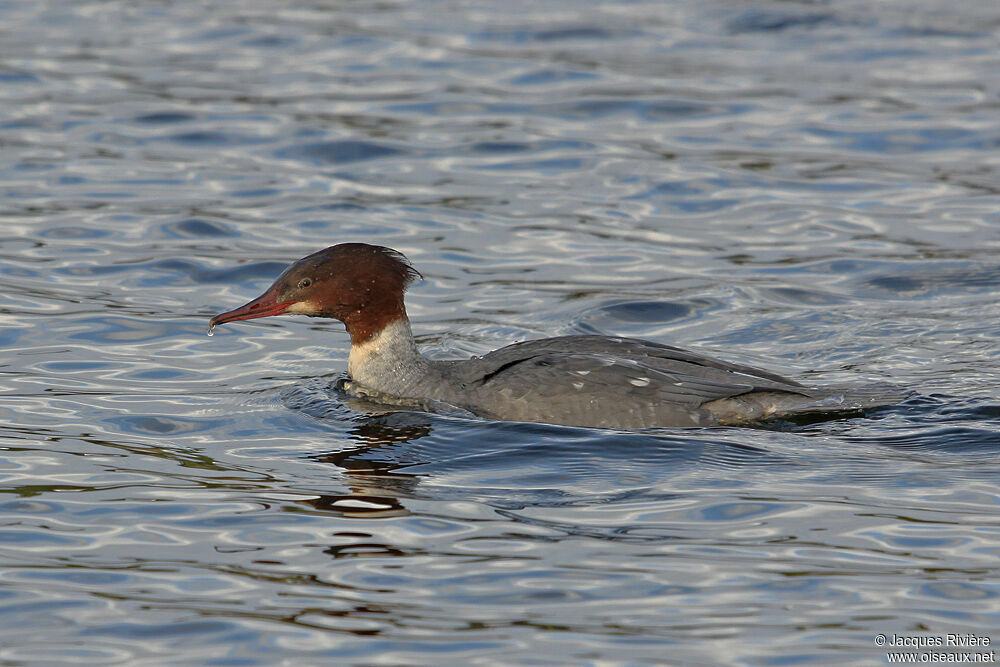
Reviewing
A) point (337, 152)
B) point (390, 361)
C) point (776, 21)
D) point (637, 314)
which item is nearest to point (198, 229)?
point (337, 152)

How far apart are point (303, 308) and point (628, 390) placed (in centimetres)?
214

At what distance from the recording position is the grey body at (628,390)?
328 inches

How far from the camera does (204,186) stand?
555 inches

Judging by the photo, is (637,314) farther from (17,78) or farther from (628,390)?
(17,78)

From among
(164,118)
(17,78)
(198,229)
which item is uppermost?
(17,78)

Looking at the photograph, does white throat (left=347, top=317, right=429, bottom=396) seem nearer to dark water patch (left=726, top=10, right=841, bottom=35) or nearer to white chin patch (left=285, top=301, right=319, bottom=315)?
white chin patch (left=285, top=301, right=319, bottom=315)

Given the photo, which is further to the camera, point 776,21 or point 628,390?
point 776,21

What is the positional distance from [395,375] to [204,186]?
18.5 ft

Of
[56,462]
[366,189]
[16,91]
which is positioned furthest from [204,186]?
[56,462]

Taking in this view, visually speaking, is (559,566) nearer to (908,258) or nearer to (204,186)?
(908,258)

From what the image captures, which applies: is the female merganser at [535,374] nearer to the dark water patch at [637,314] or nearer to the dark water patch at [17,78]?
the dark water patch at [637,314]

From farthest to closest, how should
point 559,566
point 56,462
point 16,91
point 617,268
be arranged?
point 16,91, point 617,268, point 56,462, point 559,566

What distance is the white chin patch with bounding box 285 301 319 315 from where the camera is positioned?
902 centimetres

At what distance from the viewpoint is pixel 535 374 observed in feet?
27.9
